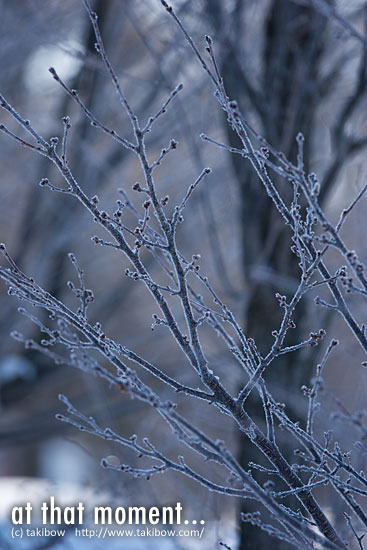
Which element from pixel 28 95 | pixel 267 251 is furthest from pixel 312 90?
pixel 28 95

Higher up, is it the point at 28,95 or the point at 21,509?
the point at 28,95

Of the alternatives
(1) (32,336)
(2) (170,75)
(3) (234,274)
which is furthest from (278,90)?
(3) (234,274)

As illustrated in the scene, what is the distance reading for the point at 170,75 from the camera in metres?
4.53

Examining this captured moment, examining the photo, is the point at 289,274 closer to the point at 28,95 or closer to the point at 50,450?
the point at 28,95

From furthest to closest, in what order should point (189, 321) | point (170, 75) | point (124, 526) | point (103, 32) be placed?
point (103, 32)
point (170, 75)
point (124, 526)
point (189, 321)

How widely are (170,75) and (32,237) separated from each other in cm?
188

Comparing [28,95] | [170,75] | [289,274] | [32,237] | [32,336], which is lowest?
[289,274]

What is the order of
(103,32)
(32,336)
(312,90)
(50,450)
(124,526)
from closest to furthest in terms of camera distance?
(312,90) → (124,526) → (103,32) → (32,336) → (50,450)

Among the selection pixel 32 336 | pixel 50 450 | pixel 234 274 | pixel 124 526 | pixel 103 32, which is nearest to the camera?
pixel 124 526

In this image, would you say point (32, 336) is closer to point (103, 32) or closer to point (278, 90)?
point (103, 32)

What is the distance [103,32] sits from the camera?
489cm

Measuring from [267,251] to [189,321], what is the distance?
2065 millimetres

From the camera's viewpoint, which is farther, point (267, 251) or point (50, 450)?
point (50, 450)

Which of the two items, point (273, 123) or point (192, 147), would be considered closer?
point (273, 123)
